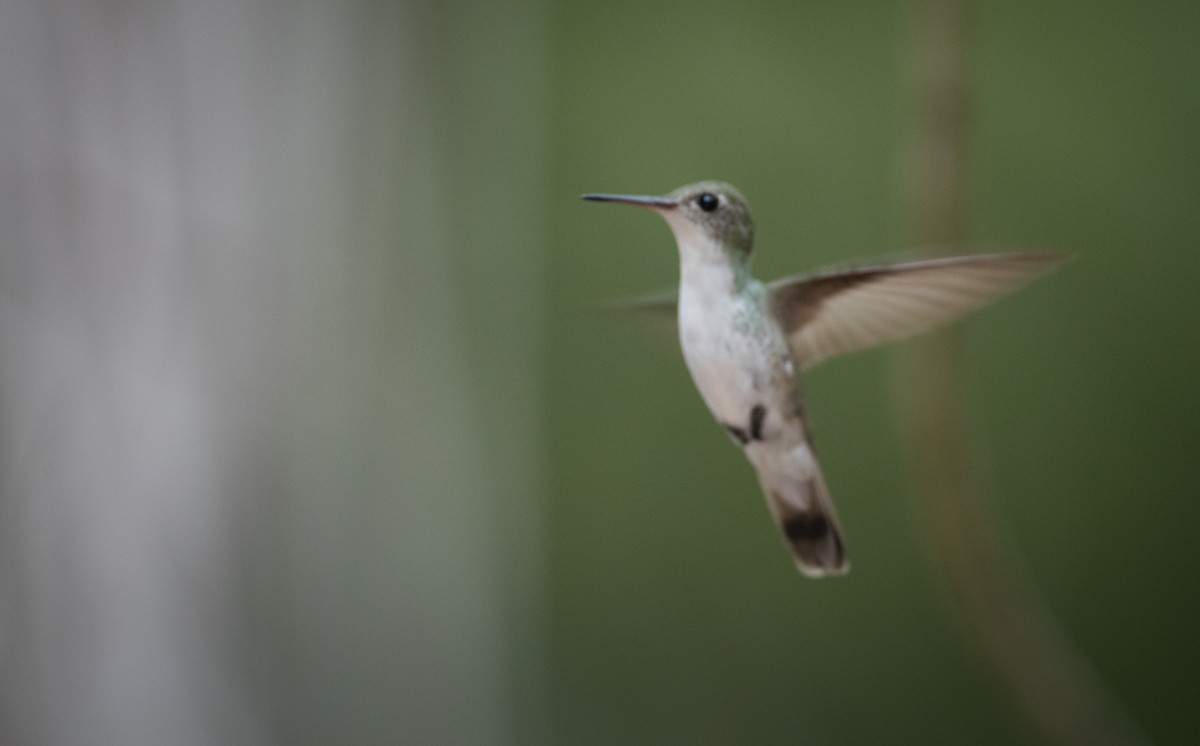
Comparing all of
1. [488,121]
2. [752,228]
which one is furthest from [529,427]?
[752,228]

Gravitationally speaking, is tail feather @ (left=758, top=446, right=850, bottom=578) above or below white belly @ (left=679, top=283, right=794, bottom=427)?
below

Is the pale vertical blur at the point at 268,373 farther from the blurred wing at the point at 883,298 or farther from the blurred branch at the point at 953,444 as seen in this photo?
the blurred branch at the point at 953,444

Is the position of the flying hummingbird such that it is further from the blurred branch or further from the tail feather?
the blurred branch

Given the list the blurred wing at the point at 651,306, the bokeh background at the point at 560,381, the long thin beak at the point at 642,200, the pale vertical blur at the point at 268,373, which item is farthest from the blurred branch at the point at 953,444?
the pale vertical blur at the point at 268,373

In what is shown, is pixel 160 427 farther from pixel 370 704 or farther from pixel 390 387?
pixel 370 704

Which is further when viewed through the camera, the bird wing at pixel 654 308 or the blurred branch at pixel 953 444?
the blurred branch at pixel 953 444

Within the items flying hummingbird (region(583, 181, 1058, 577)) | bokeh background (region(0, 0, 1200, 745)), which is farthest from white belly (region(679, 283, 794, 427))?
bokeh background (region(0, 0, 1200, 745))
